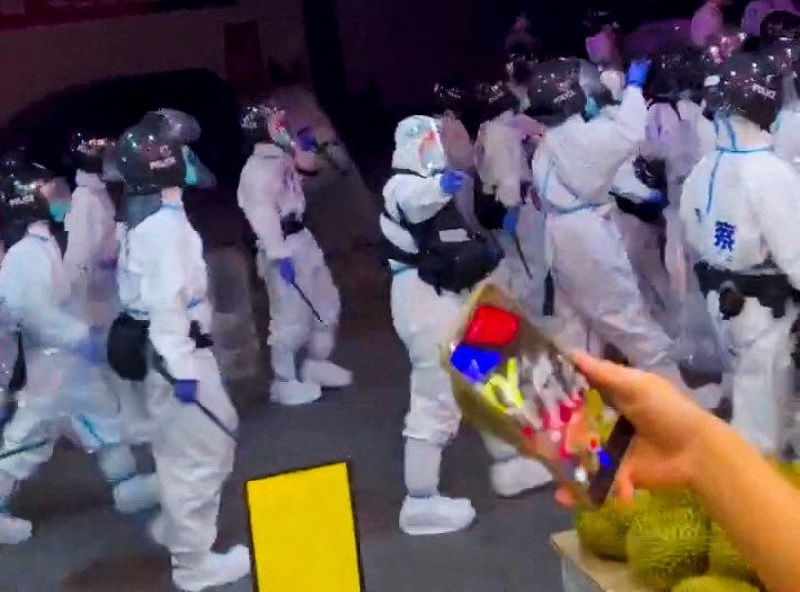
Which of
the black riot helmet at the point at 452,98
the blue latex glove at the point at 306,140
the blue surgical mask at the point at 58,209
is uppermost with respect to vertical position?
the black riot helmet at the point at 452,98

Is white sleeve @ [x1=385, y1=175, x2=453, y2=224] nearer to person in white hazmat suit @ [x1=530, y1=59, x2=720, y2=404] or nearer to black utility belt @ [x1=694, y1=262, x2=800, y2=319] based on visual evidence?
person in white hazmat suit @ [x1=530, y1=59, x2=720, y2=404]

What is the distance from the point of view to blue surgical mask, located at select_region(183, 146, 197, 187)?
261 centimetres

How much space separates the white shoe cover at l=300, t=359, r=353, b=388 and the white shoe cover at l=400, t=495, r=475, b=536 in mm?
1065

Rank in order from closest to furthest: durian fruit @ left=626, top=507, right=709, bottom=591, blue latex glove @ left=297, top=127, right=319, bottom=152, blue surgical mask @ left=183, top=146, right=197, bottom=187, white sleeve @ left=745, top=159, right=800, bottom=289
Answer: durian fruit @ left=626, top=507, right=709, bottom=591
white sleeve @ left=745, top=159, right=800, bottom=289
blue surgical mask @ left=183, top=146, right=197, bottom=187
blue latex glove @ left=297, top=127, right=319, bottom=152

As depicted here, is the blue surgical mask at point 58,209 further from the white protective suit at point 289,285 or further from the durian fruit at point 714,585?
the durian fruit at point 714,585

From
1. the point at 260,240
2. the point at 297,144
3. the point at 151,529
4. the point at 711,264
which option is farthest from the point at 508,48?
the point at 151,529

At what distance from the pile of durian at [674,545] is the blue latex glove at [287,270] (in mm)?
2078

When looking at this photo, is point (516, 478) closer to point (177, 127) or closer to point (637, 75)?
point (637, 75)

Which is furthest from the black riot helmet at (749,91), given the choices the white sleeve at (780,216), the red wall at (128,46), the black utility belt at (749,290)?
the red wall at (128,46)

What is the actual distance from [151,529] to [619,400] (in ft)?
7.16

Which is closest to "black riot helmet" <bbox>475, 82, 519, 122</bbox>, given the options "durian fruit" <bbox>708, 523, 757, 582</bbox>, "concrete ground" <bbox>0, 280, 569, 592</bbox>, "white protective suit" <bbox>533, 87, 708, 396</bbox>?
"white protective suit" <bbox>533, 87, 708, 396</bbox>

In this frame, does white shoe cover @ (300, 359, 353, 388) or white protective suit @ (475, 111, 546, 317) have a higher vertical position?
Result: white protective suit @ (475, 111, 546, 317)

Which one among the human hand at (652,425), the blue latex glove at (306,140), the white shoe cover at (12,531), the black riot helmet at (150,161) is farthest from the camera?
the blue latex glove at (306,140)

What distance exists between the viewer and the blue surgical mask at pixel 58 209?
2863 mm
